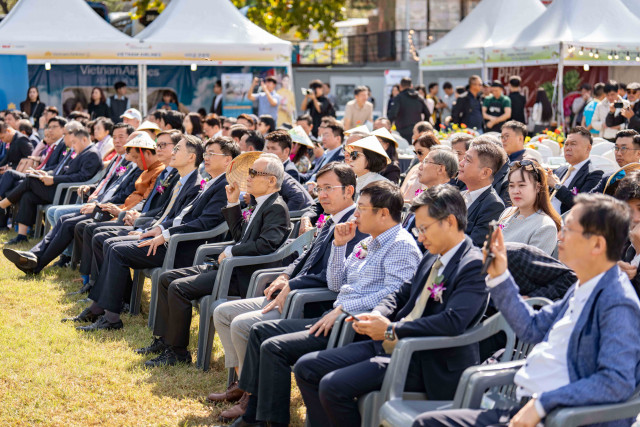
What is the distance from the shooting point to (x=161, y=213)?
7184 mm

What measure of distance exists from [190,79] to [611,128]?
9261mm

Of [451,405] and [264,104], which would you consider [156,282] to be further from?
[264,104]

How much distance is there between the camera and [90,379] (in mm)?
5121

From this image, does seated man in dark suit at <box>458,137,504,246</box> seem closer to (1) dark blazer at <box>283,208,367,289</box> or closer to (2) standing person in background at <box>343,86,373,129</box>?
(1) dark blazer at <box>283,208,367,289</box>

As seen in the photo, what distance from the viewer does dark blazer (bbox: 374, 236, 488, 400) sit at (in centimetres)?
340

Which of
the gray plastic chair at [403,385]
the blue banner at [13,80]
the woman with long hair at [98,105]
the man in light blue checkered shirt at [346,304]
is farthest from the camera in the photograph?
the woman with long hair at [98,105]

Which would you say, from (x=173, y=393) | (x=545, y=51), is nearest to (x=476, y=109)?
(x=545, y=51)

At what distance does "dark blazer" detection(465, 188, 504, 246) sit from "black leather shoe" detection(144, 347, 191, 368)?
2076mm

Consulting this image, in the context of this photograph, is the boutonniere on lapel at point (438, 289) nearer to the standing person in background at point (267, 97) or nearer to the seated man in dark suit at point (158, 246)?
the seated man in dark suit at point (158, 246)

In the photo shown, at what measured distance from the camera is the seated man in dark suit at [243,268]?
213 inches

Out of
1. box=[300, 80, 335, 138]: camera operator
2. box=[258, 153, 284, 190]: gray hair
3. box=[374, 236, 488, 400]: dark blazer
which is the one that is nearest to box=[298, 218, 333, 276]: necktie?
box=[258, 153, 284, 190]: gray hair

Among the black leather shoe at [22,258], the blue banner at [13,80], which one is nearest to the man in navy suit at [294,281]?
the black leather shoe at [22,258]

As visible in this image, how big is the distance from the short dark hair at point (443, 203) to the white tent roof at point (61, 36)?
486 inches

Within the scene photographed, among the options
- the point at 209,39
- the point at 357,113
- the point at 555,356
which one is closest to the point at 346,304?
the point at 555,356
